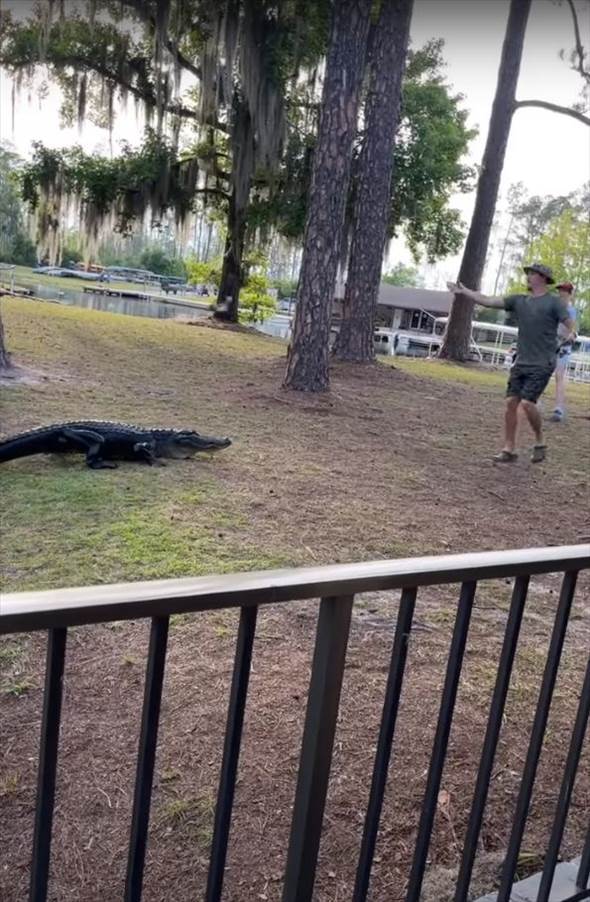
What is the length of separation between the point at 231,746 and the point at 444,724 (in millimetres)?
441

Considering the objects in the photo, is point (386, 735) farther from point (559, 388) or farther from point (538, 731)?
point (559, 388)

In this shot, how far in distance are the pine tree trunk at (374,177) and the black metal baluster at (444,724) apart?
10.3m

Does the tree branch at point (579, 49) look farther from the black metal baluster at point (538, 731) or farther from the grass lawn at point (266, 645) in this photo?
the black metal baluster at point (538, 731)

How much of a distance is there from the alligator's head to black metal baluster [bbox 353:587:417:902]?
4.27 m

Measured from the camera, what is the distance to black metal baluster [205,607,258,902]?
1.09 metres

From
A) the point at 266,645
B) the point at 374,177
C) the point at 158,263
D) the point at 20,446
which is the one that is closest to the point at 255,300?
the point at 374,177

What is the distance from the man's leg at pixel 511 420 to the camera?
20.6ft

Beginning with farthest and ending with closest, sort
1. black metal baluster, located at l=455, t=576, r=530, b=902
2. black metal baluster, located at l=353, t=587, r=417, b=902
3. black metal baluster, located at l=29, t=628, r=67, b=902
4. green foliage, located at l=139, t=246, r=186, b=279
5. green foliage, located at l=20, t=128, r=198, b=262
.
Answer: green foliage, located at l=139, t=246, r=186, b=279, green foliage, located at l=20, t=128, r=198, b=262, black metal baluster, located at l=455, t=576, r=530, b=902, black metal baluster, located at l=353, t=587, r=417, b=902, black metal baluster, located at l=29, t=628, r=67, b=902

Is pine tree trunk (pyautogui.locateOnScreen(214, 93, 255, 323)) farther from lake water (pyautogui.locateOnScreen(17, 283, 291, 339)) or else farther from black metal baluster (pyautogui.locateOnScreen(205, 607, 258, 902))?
black metal baluster (pyautogui.locateOnScreen(205, 607, 258, 902))

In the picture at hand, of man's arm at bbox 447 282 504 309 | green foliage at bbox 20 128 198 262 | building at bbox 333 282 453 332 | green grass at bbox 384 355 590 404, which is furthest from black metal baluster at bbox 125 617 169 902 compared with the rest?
building at bbox 333 282 453 332

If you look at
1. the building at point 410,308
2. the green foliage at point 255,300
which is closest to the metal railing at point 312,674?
the green foliage at point 255,300

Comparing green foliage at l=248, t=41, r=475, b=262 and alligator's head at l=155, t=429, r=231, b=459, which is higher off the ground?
green foliage at l=248, t=41, r=475, b=262

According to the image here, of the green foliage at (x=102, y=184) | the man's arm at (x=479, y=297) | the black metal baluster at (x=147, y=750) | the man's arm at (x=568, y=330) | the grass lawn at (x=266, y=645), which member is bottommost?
the grass lawn at (x=266, y=645)

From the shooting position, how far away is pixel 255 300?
65.1ft
